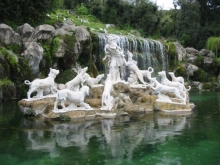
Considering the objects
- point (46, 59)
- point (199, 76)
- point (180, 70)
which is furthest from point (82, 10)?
point (46, 59)

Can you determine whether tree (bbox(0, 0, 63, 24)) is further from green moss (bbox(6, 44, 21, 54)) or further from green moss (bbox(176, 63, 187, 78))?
green moss (bbox(176, 63, 187, 78))

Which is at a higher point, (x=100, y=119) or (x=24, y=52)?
(x=24, y=52)

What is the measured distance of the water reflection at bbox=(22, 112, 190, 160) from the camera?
9641 mm

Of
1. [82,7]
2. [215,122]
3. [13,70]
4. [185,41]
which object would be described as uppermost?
[82,7]

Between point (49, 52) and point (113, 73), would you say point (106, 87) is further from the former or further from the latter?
point (49, 52)

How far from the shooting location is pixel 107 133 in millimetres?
11602

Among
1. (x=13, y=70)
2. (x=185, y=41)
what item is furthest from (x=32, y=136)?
(x=185, y=41)

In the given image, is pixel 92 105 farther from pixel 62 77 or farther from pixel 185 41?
pixel 185 41

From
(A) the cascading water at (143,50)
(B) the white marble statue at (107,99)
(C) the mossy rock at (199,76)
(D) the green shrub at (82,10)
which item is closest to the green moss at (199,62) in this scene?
(C) the mossy rock at (199,76)

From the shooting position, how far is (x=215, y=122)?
14.0 metres

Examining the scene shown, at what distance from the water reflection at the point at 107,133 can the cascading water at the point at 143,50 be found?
1819cm

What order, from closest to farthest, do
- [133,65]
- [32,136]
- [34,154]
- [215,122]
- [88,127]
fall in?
[34,154], [32,136], [88,127], [215,122], [133,65]

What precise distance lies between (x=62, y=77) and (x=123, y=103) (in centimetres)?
1188

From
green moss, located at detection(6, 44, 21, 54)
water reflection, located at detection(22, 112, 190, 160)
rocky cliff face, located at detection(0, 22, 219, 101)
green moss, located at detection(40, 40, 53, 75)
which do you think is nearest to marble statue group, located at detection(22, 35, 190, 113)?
water reflection, located at detection(22, 112, 190, 160)
